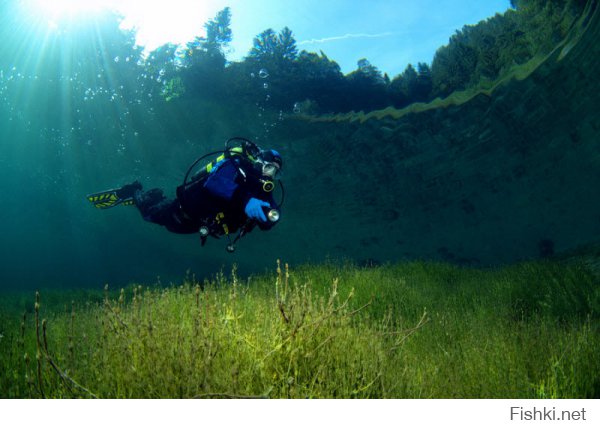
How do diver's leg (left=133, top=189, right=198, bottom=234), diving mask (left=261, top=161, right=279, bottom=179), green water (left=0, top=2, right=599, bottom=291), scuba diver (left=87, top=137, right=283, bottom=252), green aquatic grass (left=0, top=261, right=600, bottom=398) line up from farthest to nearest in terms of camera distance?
1. green water (left=0, top=2, right=599, bottom=291)
2. diver's leg (left=133, top=189, right=198, bottom=234)
3. diving mask (left=261, top=161, right=279, bottom=179)
4. scuba diver (left=87, top=137, right=283, bottom=252)
5. green aquatic grass (left=0, top=261, right=600, bottom=398)

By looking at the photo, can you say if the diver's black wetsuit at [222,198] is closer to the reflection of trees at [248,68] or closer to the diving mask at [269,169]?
the diving mask at [269,169]

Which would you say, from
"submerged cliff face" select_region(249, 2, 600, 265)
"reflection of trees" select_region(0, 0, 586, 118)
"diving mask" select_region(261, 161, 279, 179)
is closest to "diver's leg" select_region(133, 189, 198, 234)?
"diving mask" select_region(261, 161, 279, 179)

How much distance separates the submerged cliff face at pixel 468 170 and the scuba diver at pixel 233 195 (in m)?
12.2

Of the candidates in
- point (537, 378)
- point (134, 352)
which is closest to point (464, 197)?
point (537, 378)

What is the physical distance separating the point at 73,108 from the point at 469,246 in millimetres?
28126

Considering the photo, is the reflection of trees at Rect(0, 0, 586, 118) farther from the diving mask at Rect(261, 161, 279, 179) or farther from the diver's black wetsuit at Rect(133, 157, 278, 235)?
the diving mask at Rect(261, 161, 279, 179)

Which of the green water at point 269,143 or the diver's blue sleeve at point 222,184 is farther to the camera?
the green water at point 269,143

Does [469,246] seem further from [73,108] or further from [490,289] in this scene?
[73,108]

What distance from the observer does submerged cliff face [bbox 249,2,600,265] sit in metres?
14.8

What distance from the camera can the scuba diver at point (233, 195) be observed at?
15.5ft

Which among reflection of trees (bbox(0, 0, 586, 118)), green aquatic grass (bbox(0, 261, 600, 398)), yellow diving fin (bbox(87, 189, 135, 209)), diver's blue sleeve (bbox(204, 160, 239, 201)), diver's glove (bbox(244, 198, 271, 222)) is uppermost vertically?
reflection of trees (bbox(0, 0, 586, 118))

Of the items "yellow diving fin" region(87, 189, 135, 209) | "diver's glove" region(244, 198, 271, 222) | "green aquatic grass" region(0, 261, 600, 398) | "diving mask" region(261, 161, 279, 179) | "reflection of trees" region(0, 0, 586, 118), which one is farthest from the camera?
"reflection of trees" region(0, 0, 586, 118)

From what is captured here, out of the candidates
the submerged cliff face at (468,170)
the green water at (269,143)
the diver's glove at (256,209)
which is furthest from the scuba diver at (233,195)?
the submerged cliff face at (468,170)

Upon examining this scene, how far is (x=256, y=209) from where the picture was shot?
15.0 feet
